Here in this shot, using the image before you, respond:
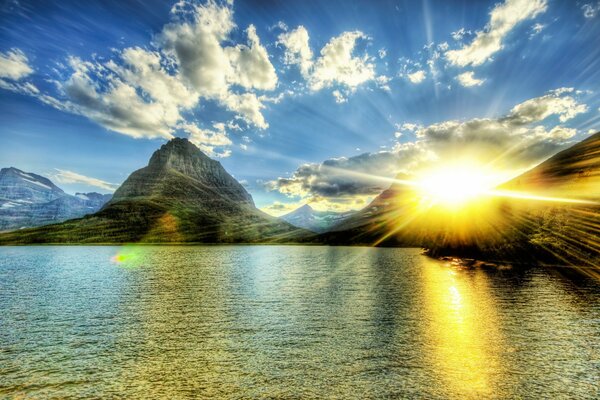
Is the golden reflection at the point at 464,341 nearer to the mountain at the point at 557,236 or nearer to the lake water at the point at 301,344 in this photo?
the lake water at the point at 301,344

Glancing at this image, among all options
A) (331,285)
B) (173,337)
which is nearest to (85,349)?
(173,337)

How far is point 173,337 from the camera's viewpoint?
106 ft

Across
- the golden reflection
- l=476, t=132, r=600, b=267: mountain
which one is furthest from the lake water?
l=476, t=132, r=600, b=267: mountain

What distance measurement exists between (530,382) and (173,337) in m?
32.1

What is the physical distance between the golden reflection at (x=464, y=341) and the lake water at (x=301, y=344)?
157 mm

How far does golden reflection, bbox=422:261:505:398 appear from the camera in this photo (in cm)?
2242

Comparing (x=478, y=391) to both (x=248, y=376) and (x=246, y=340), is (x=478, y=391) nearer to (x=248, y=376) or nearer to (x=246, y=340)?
(x=248, y=376)

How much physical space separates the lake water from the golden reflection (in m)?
0.16

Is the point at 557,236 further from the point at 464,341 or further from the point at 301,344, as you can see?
the point at 301,344

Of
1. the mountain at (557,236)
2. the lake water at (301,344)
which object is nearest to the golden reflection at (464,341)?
the lake water at (301,344)

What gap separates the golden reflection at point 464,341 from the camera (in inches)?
883

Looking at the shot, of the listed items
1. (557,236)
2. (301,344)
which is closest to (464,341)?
(301,344)

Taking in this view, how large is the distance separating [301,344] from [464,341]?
666 inches

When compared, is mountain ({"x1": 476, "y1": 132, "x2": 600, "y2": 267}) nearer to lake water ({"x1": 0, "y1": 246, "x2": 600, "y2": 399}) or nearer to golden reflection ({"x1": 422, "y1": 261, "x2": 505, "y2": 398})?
lake water ({"x1": 0, "y1": 246, "x2": 600, "y2": 399})
